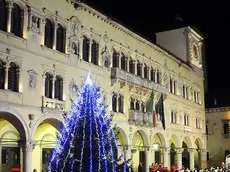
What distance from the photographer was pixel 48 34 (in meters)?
22.1

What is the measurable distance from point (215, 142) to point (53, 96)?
107 ft

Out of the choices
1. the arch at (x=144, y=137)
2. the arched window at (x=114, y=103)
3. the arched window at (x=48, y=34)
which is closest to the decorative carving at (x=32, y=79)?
the arched window at (x=48, y=34)

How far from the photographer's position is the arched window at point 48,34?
72.1 ft

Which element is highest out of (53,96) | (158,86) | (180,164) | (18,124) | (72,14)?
(72,14)

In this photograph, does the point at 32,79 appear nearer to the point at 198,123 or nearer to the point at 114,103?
the point at 114,103

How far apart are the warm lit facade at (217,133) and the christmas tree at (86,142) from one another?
1461 inches

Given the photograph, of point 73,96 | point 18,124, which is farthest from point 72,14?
point 18,124

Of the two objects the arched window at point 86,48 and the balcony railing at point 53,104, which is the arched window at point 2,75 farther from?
the arched window at point 86,48

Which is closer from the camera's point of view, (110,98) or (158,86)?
(110,98)

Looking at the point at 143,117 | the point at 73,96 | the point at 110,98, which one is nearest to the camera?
the point at 73,96

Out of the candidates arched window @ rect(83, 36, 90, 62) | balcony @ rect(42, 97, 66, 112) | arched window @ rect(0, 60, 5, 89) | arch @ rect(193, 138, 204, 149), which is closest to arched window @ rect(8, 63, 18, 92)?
arched window @ rect(0, 60, 5, 89)

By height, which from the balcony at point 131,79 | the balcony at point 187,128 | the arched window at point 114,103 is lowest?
the balcony at point 187,128

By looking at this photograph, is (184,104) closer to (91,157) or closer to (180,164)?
(180,164)

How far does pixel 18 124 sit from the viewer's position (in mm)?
19656
